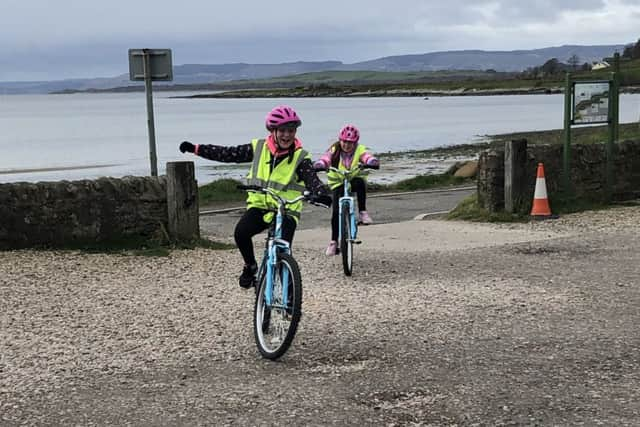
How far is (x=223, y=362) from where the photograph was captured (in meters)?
5.71

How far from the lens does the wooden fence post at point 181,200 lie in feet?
34.6

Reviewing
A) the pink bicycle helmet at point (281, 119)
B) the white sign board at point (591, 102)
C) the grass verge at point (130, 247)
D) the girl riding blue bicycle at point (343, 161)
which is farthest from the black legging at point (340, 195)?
the white sign board at point (591, 102)

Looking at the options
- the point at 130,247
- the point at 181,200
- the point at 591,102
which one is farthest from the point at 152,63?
the point at 591,102

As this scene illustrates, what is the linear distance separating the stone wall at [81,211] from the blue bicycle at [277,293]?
4.68m

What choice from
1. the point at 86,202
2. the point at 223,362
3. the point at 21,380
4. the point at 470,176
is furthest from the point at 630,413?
the point at 470,176

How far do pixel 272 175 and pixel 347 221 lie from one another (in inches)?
104

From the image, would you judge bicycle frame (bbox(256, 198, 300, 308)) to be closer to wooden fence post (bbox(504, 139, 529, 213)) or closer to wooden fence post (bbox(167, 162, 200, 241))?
wooden fence post (bbox(167, 162, 200, 241))

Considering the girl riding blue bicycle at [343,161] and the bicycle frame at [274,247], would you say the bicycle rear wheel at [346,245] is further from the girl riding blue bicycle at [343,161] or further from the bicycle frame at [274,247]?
the bicycle frame at [274,247]

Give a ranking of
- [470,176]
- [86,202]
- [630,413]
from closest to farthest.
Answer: [630,413], [86,202], [470,176]

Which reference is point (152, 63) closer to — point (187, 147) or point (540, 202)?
point (540, 202)

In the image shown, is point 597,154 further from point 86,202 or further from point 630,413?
point 630,413

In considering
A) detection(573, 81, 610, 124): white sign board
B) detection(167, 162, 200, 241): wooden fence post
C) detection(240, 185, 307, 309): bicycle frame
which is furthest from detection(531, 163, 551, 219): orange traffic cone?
detection(240, 185, 307, 309): bicycle frame

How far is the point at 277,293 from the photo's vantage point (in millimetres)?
5828

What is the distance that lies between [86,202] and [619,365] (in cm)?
666
